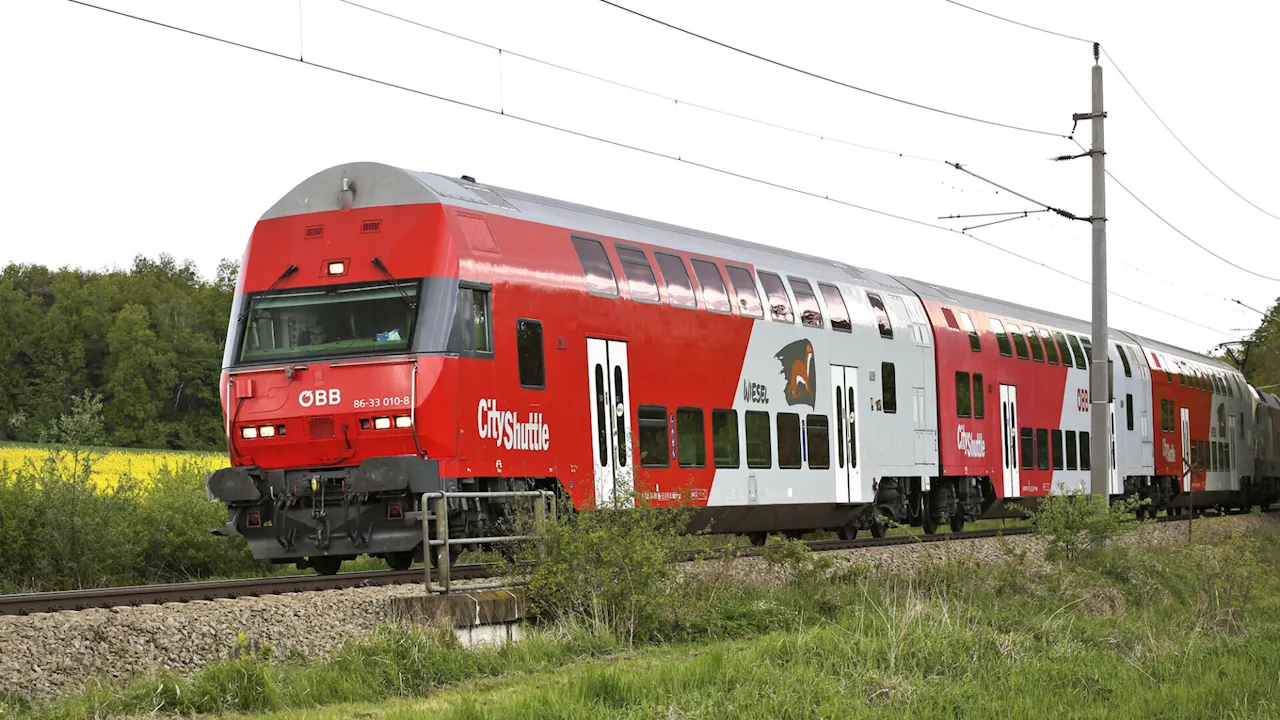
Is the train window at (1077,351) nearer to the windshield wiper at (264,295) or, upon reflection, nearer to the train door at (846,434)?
the train door at (846,434)

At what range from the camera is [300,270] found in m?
15.0

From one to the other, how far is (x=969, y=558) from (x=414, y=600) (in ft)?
28.1

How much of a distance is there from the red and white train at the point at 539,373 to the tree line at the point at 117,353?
2931cm

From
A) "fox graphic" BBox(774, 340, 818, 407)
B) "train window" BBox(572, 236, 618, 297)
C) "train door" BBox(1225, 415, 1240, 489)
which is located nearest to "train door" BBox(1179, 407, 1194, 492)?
"train door" BBox(1225, 415, 1240, 489)

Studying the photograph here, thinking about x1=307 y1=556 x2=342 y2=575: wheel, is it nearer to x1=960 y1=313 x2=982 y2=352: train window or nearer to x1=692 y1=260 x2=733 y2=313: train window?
x1=692 y1=260 x2=733 y2=313: train window

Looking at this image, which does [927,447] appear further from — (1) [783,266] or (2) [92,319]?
(2) [92,319]

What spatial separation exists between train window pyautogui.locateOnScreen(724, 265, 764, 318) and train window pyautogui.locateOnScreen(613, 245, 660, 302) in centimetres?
189

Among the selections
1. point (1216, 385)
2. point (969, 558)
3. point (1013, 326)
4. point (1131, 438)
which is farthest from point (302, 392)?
point (1216, 385)

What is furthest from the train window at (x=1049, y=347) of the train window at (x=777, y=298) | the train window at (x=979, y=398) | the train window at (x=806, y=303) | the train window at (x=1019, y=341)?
the train window at (x=777, y=298)

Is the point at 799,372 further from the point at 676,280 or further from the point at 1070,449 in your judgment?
the point at 1070,449

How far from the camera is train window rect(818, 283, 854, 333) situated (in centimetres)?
2122

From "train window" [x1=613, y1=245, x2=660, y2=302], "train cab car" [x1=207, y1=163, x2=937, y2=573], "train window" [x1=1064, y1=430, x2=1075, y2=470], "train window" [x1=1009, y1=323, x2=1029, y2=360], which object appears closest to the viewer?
"train cab car" [x1=207, y1=163, x2=937, y2=573]

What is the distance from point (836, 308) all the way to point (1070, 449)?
10853mm

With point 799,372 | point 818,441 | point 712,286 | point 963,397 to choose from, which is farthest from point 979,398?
point 712,286
